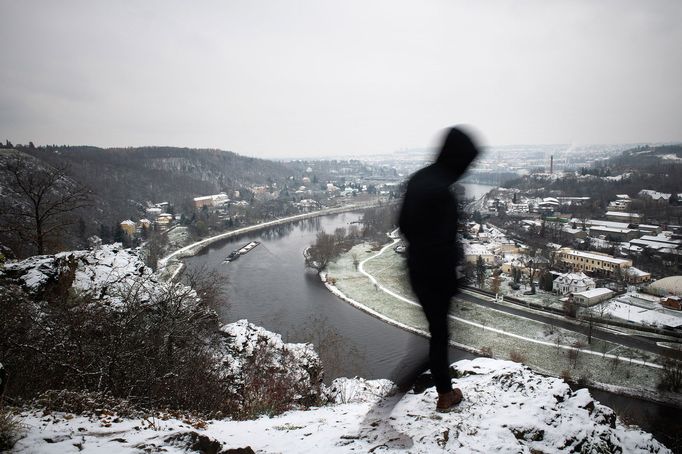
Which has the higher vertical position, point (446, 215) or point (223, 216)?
point (446, 215)

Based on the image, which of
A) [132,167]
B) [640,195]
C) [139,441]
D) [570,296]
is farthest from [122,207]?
[640,195]

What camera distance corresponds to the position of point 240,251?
2719 cm

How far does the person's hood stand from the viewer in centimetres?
164

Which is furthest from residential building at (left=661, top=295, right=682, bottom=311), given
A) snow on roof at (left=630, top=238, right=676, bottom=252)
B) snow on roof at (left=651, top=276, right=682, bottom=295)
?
snow on roof at (left=630, top=238, right=676, bottom=252)

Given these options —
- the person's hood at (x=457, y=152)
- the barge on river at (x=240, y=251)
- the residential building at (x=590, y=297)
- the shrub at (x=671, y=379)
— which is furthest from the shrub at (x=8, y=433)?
the barge on river at (x=240, y=251)

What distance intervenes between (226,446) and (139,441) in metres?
0.36

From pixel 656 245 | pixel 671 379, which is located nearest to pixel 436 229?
pixel 671 379

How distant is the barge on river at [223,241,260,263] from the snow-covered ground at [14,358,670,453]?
76.5 feet

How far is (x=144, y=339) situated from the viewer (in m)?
3.62

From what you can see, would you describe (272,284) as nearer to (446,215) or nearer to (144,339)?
(144,339)

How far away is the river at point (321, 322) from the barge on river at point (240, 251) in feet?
1.65

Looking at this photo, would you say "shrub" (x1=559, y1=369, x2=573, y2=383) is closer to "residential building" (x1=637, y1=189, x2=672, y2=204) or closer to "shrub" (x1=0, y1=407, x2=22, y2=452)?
"shrub" (x1=0, y1=407, x2=22, y2=452)

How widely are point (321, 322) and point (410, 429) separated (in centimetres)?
1290

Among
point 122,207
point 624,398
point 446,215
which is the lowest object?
point 624,398
